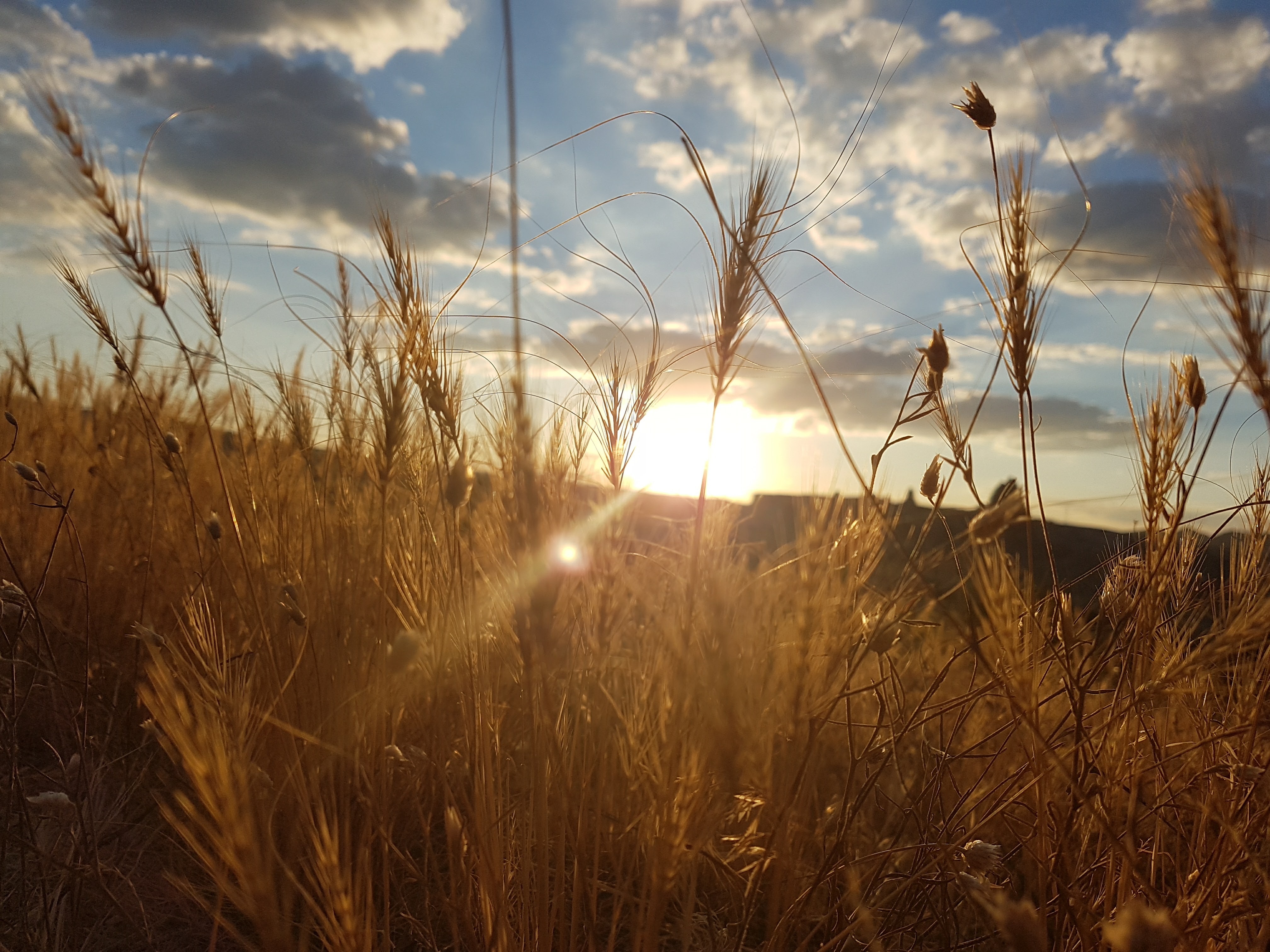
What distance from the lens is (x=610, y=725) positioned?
146cm

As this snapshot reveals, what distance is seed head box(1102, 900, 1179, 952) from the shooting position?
24.1 inches

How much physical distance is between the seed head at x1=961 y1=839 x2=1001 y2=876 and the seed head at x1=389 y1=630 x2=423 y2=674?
85 cm

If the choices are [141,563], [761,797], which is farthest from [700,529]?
[141,563]

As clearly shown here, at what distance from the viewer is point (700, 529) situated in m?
1.02

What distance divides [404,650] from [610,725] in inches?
25.1

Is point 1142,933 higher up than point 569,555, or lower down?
lower down

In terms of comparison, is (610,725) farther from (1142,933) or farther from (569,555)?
(1142,933)

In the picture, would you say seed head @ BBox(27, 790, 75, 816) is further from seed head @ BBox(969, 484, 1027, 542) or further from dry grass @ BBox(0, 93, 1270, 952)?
seed head @ BBox(969, 484, 1027, 542)

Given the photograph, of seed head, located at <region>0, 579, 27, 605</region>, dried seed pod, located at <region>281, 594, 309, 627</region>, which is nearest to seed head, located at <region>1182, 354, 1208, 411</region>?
dried seed pod, located at <region>281, 594, 309, 627</region>

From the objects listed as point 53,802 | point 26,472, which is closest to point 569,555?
point 53,802

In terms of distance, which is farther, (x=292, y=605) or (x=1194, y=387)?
(x=292, y=605)

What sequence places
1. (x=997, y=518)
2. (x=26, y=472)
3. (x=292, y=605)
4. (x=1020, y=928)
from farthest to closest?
(x=26, y=472) < (x=292, y=605) < (x=997, y=518) < (x=1020, y=928)

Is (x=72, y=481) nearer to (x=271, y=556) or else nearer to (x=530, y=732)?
(x=271, y=556)

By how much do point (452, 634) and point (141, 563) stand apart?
161 cm
